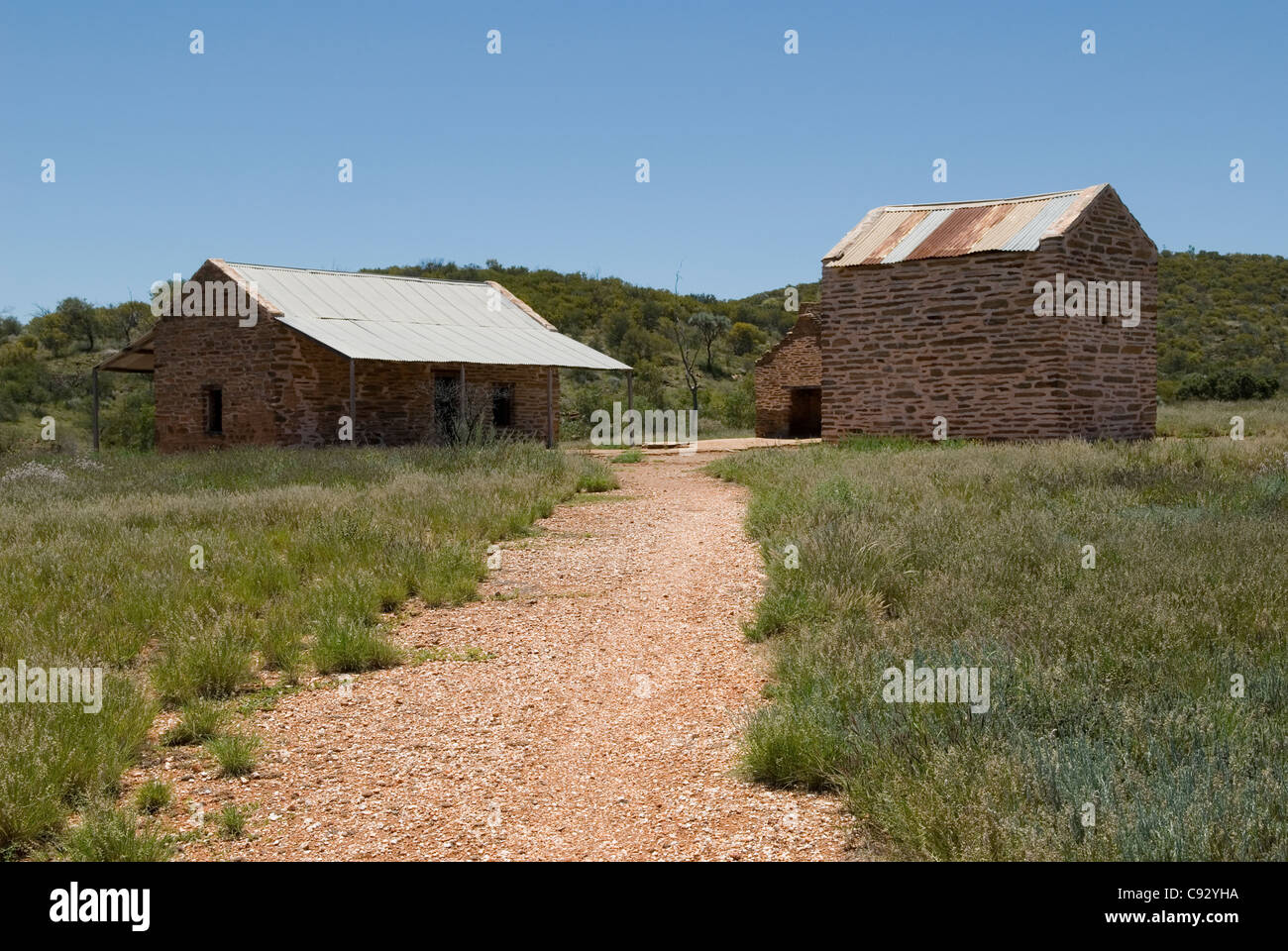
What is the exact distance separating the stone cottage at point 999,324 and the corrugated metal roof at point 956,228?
0.04 meters

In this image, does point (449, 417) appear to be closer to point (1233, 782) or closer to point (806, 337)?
point (806, 337)

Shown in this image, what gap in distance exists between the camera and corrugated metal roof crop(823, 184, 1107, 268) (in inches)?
725

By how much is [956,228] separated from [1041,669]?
16.7 m

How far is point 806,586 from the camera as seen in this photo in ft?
23.3

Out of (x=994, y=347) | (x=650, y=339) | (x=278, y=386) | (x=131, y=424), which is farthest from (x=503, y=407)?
(x=650, y=339)

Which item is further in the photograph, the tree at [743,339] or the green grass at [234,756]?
the tree at [743,339]

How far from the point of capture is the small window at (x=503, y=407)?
2414cm

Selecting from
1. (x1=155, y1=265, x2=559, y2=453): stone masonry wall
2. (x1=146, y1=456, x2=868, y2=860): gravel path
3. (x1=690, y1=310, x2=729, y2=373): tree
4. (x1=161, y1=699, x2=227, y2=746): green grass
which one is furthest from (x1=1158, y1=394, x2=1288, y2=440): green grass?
(x1=690, y1=310, x2=729, y2=373): tree

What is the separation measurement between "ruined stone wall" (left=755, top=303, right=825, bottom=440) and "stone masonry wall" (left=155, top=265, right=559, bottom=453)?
7395 mm

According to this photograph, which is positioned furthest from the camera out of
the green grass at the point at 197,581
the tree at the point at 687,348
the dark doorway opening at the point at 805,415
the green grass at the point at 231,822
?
the tree at the point at 687,348

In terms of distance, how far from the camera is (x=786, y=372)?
27828 mm

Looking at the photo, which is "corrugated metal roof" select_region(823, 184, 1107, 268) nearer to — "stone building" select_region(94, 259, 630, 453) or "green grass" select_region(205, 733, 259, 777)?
"stone building" select_region(94, 259, 630, 453)

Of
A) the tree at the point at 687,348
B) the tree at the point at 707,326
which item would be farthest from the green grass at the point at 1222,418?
the tree at the point at 707,326

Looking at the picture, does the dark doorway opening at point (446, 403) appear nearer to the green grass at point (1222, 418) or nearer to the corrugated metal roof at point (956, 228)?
the corrugated metal roof at point (956, 228)
